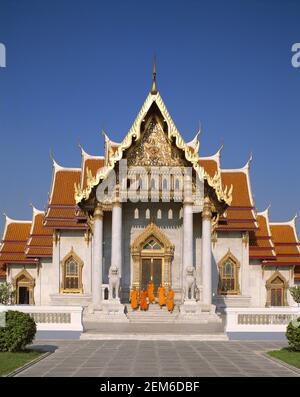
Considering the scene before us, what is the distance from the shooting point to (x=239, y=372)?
11086 mm

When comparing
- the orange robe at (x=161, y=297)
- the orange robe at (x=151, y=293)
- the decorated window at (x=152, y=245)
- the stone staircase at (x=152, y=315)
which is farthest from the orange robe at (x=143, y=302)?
the decorated window at (x=152, y=245)

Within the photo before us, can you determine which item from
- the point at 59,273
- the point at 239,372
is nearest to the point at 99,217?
the point at 59,273

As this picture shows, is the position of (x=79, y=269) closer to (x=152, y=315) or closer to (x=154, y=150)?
(x=152, y=315)

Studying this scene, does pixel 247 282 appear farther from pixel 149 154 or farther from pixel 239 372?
pixel 239 372

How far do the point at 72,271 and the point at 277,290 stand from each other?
889cm

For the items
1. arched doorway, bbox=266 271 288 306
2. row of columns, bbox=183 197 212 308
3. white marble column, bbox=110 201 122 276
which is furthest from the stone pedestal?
arched doorway, bbox=266 271 288 306

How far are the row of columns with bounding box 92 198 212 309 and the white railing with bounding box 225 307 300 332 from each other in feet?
14.5

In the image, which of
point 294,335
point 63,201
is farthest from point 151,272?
point 294,335

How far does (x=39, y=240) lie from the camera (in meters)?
28.9

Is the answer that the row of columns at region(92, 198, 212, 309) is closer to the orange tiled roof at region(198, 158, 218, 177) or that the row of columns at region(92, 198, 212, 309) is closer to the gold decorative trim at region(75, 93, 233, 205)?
the gold decorative trim at region(75, 93, 233, 205)

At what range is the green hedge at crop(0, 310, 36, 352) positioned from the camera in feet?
43.8

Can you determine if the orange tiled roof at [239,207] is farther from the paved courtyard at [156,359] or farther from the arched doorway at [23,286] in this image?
the paved courtyard at [156,359]

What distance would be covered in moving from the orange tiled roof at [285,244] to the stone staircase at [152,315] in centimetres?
759
